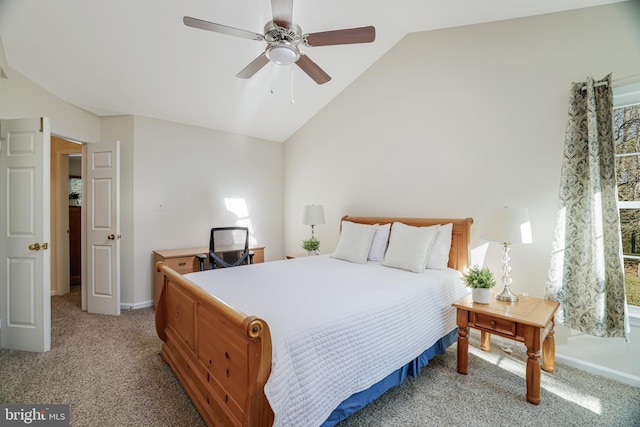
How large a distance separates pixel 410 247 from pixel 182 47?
3017 millimetres

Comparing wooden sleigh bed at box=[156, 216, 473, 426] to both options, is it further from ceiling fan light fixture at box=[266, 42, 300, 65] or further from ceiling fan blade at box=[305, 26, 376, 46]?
ceiling fan blade at box=[305, 26, 376, 46]

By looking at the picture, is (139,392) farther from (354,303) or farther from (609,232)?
(609,232)

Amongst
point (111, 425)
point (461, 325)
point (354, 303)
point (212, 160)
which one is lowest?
point (111, 425)

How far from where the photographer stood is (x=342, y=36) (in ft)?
6.56

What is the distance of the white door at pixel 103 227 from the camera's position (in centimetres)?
357

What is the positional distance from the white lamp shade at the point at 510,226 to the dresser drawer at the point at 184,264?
3.37m

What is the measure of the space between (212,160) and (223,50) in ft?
6.03

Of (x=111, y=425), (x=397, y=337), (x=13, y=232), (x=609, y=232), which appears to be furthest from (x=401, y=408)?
(x=13, y=232)

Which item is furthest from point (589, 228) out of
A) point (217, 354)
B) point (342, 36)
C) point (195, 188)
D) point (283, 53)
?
point (195, 188)

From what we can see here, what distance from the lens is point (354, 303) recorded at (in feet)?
5.96

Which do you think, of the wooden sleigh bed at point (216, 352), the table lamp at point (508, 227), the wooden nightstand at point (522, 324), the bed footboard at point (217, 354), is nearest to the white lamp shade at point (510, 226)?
the table lamp at point (508, 227)

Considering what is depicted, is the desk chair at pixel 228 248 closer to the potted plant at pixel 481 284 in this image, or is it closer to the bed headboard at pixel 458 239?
the bed headboard at pixel 458 239

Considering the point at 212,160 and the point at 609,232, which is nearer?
the point at 609,232

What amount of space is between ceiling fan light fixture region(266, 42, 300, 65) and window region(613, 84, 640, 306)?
2.54m
